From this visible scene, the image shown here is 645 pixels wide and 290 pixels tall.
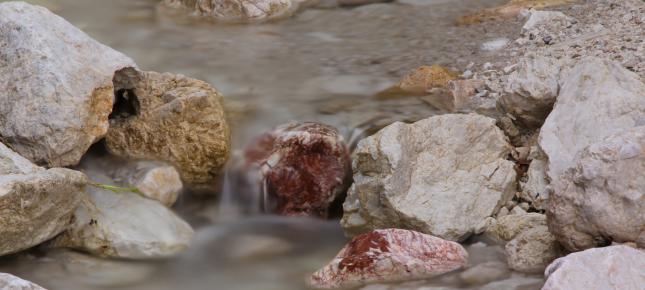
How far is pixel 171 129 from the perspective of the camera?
17.7 feet

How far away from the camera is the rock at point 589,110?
4.46m

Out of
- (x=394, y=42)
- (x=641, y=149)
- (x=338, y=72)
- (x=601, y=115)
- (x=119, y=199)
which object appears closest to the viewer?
(x=641, y=149)

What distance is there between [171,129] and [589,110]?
2469mm

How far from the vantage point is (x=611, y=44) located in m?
5.95

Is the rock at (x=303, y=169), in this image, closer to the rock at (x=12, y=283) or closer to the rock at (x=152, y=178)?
the rock at (x=152, y=178)

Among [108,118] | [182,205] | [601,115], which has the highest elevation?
[601,115]

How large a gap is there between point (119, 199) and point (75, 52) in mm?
916

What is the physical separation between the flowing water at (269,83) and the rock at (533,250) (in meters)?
0.09

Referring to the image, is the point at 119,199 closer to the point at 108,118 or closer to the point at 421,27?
the point at 108,118

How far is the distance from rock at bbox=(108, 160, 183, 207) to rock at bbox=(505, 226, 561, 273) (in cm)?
208

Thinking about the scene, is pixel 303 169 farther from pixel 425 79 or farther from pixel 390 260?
pixel 425 79

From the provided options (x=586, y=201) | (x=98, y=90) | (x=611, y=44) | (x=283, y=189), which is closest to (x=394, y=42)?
(x=611, y=44)

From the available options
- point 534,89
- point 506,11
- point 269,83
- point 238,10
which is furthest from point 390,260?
point 238,10

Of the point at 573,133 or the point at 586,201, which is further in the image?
the point at 573,133
